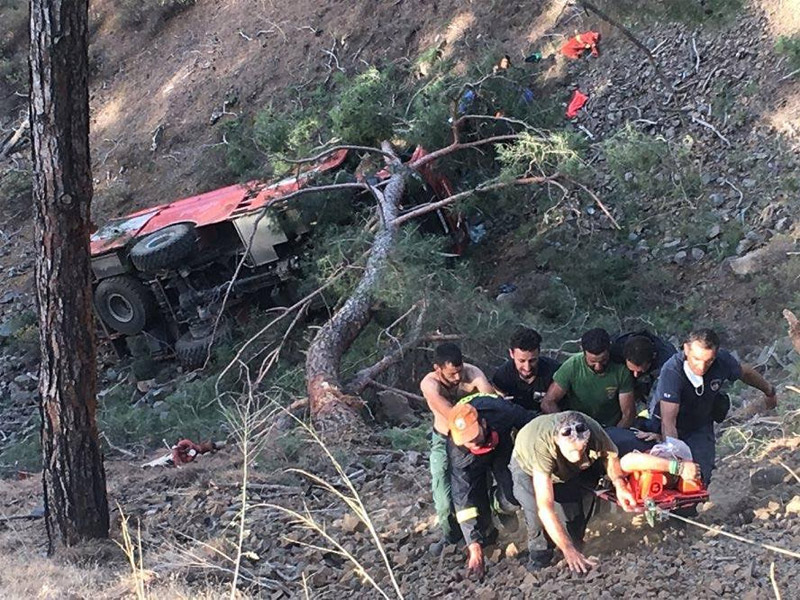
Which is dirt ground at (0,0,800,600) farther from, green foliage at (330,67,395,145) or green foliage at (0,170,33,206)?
green foliage at (0,170,33,206)

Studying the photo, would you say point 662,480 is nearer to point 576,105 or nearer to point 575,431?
point 575,431

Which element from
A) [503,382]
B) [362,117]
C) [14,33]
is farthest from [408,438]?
[14,33]

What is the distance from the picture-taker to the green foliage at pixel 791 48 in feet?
28.0

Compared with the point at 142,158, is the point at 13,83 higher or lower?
higher

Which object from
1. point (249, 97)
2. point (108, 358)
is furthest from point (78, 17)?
point (249, 97)

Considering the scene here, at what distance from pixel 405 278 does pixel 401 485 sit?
240 cm

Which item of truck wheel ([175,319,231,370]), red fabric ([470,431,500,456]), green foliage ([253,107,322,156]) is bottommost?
red fabric ([470,431,500,456])

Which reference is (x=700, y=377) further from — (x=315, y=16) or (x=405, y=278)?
(x=315, y=16)

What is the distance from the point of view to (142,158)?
48.4 feet

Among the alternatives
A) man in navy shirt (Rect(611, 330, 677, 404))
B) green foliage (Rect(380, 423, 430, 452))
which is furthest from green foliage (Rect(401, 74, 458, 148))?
man in navy shirt (Rect(611, 330, 677, 404))

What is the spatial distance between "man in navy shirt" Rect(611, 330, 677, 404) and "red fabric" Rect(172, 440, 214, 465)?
3.42 m

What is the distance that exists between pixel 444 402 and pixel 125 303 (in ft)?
18.7

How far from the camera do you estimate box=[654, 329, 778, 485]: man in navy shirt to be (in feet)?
12.9

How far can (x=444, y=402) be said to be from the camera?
424cm
